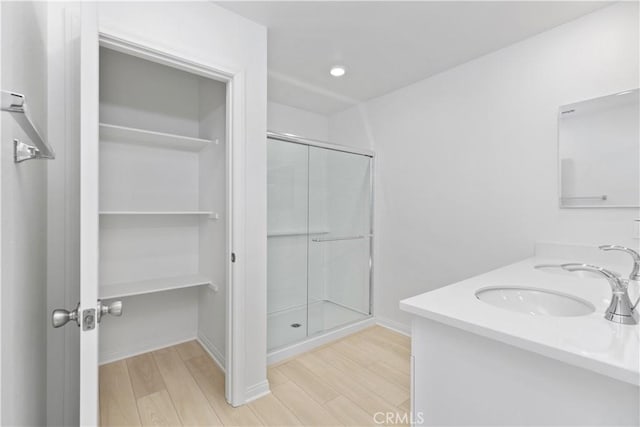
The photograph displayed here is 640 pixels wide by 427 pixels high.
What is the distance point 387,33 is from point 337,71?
0.58 m

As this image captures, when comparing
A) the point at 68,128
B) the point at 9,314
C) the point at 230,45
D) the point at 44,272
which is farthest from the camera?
the point at 230,45

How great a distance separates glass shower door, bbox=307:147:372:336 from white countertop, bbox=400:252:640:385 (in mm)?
1613

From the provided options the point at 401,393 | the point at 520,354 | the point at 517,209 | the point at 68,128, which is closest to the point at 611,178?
the point at 517,209

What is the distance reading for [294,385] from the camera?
6.30 feet

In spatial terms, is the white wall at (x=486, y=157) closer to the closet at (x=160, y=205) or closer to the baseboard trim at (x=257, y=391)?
the baseboard trim at (x=257, y=391)

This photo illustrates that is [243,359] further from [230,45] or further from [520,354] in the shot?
[230,45]

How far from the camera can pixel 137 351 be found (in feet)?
7.56

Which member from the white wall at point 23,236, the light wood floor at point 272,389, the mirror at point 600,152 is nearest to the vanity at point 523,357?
the mirror at point 600,152

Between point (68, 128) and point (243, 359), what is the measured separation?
1537 millimetres

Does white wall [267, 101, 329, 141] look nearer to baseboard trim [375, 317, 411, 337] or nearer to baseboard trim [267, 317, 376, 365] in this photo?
baseboard trim [267, 317, 376, 365]

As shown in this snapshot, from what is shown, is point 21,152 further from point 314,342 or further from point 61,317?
point 314,342

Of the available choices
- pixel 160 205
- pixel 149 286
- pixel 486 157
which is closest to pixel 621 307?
pixel 486 157

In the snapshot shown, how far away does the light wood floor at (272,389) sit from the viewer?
1.61 meters

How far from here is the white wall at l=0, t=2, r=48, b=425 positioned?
28.5 inches
